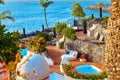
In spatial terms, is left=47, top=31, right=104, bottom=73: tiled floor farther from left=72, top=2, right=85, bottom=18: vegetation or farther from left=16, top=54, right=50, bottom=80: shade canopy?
left=72, top=2, right=85, bottom=18: vegetation

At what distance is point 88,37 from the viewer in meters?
30.2

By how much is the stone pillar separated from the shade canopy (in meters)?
9.61

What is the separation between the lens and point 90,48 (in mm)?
24484

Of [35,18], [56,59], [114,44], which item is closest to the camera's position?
[114,44]

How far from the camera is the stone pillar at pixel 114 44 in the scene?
4.96 m

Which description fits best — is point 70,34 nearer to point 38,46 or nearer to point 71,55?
point 71,55

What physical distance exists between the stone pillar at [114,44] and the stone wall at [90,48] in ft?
58.9

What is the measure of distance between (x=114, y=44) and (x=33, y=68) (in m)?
9.83

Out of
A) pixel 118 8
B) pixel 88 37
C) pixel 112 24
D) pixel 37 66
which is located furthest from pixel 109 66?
pixel 88 37

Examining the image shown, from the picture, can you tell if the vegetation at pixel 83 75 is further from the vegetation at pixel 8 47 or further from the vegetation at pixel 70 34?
the vegetation at pixel 70 34

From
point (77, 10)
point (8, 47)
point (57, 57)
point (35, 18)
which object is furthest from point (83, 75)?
point (35, 18)

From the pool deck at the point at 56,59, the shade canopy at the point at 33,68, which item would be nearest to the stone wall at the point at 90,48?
the pool deck at the point at 56,59

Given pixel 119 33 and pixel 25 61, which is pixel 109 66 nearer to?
pixel 119 33

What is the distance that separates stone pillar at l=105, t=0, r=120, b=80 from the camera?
4.96m
